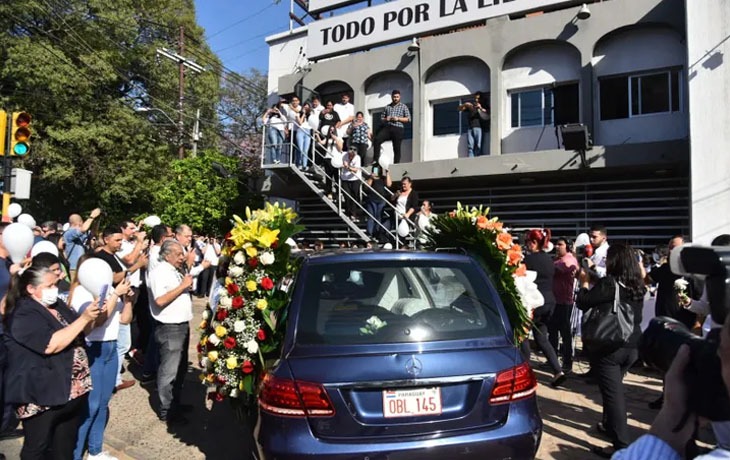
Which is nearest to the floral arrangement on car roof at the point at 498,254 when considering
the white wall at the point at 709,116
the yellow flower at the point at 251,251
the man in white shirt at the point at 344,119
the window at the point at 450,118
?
the yellow flower at the point at 251,251

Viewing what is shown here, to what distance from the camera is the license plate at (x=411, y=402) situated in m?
2.77

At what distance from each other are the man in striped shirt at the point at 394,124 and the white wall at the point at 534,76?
2.63 meters

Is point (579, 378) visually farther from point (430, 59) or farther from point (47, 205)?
point (47, 205)

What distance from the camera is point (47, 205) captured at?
82.2 feet

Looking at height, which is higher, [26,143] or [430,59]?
[430,59]

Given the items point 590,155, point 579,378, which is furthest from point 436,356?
point 590,155

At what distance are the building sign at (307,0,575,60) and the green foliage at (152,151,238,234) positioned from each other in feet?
17.6

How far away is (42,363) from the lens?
3100 mm

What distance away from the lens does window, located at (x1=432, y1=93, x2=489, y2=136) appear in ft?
47.0

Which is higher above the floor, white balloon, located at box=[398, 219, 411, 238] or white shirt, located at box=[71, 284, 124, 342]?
white balloon, located at box=[398, 219, 411, 238]

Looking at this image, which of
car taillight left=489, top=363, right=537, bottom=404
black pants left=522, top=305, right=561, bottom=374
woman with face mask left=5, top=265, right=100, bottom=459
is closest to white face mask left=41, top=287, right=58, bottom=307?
woman with face mask left=5, top=265, right=100, bottom=459

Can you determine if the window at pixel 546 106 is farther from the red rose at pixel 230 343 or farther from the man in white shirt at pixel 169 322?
the red rose at pixel 230 343

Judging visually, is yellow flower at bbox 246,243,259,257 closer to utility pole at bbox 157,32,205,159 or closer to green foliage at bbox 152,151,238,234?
green foliage at bbox 152,151,238,234

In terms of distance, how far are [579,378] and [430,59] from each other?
10129 mm
